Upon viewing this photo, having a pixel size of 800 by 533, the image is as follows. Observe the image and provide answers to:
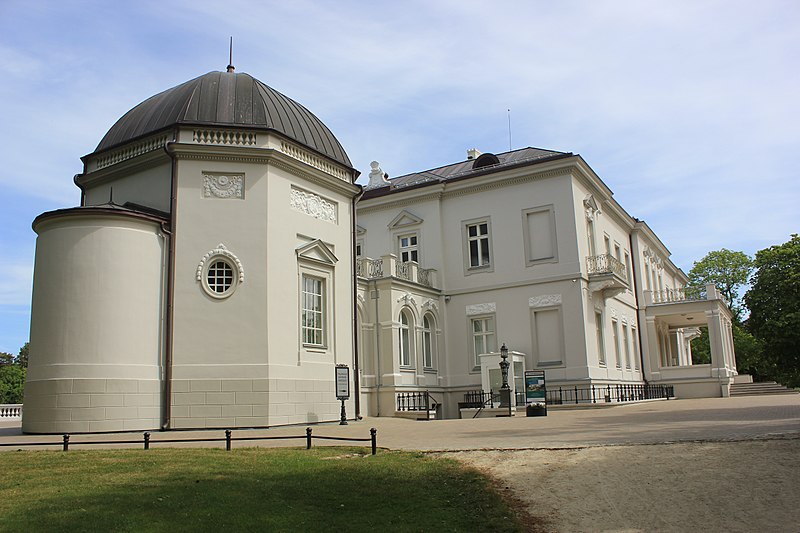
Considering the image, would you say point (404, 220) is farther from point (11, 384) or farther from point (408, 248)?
point (11, 384)

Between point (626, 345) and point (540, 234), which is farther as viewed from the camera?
point (626, 345)

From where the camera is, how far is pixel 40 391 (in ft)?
53.4

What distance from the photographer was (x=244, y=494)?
837cm

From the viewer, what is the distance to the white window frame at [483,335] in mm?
29781

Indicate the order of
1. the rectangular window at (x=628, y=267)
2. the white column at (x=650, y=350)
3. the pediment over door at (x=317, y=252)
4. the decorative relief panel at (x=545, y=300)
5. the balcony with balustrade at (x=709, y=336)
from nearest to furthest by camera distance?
the pediment over door at (x=317, y=252) → the decorative relief panel at (x=545, y=300) → the balcony with balustrade at (x=709, y=336) → the white column at (x=650, y=350) → the rectangular window at (x=628, y=267)

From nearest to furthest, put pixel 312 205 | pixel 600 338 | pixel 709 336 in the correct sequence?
pixel 312 205 < pixel 600 338 < pixel 709 336

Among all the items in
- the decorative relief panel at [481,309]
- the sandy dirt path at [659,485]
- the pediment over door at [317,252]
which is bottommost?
A: the sandy dirt path at [659,485]

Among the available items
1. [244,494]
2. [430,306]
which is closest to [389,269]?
[430,306]

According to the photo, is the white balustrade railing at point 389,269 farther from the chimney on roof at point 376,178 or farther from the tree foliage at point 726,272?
the tree foliage at point 726,272

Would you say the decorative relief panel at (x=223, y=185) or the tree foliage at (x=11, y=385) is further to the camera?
the tree foliage at (x=11, y=385)

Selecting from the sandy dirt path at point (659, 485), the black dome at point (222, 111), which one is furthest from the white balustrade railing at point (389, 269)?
the sandy dirt path at point (659, 485)

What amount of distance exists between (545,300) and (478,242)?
404 cm

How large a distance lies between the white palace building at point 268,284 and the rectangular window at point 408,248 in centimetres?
188

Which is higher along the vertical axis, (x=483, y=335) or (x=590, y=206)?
(x=590, y=206)
